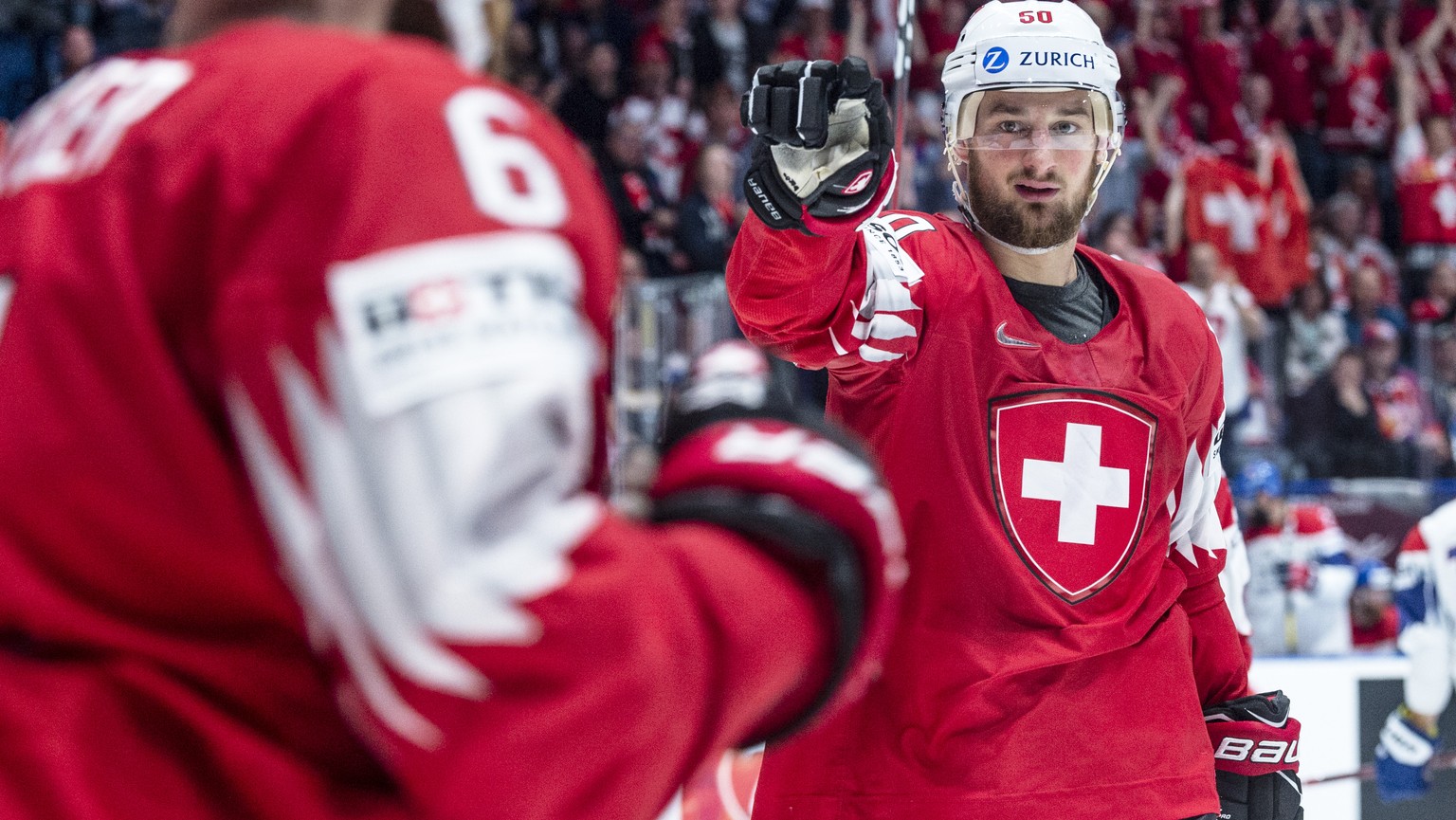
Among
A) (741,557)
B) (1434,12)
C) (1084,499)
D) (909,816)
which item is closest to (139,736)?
(741,557)

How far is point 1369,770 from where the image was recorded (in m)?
4.62

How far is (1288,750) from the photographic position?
2.62m

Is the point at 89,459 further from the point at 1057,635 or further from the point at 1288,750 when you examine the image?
the point at 1288,750

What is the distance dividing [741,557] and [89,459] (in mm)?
389

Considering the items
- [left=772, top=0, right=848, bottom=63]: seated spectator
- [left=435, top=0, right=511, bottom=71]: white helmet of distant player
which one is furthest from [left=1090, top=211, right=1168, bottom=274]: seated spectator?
[left=435, top=0, right=511, bottom=71]: white helmet of distant player

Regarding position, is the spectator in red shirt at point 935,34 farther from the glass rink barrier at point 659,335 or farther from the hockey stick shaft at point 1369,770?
the hockey stick shaft at point 1369,770

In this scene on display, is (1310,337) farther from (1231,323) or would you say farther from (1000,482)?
(1000,482)

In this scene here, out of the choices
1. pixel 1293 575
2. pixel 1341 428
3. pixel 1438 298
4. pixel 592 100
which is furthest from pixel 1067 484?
pixel 1438 298

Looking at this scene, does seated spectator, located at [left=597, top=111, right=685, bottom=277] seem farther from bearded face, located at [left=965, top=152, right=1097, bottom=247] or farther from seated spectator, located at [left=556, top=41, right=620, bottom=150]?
bearded face, located at [left=965, top=152, right=1097, bottom=247]

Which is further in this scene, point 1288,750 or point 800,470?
point 1288,750

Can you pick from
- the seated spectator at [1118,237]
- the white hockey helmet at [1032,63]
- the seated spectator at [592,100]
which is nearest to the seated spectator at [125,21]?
the seated spectator at [592,100]

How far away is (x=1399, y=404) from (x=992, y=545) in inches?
299

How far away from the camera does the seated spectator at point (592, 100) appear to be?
9102 millimetres

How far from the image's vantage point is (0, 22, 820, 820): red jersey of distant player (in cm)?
85
